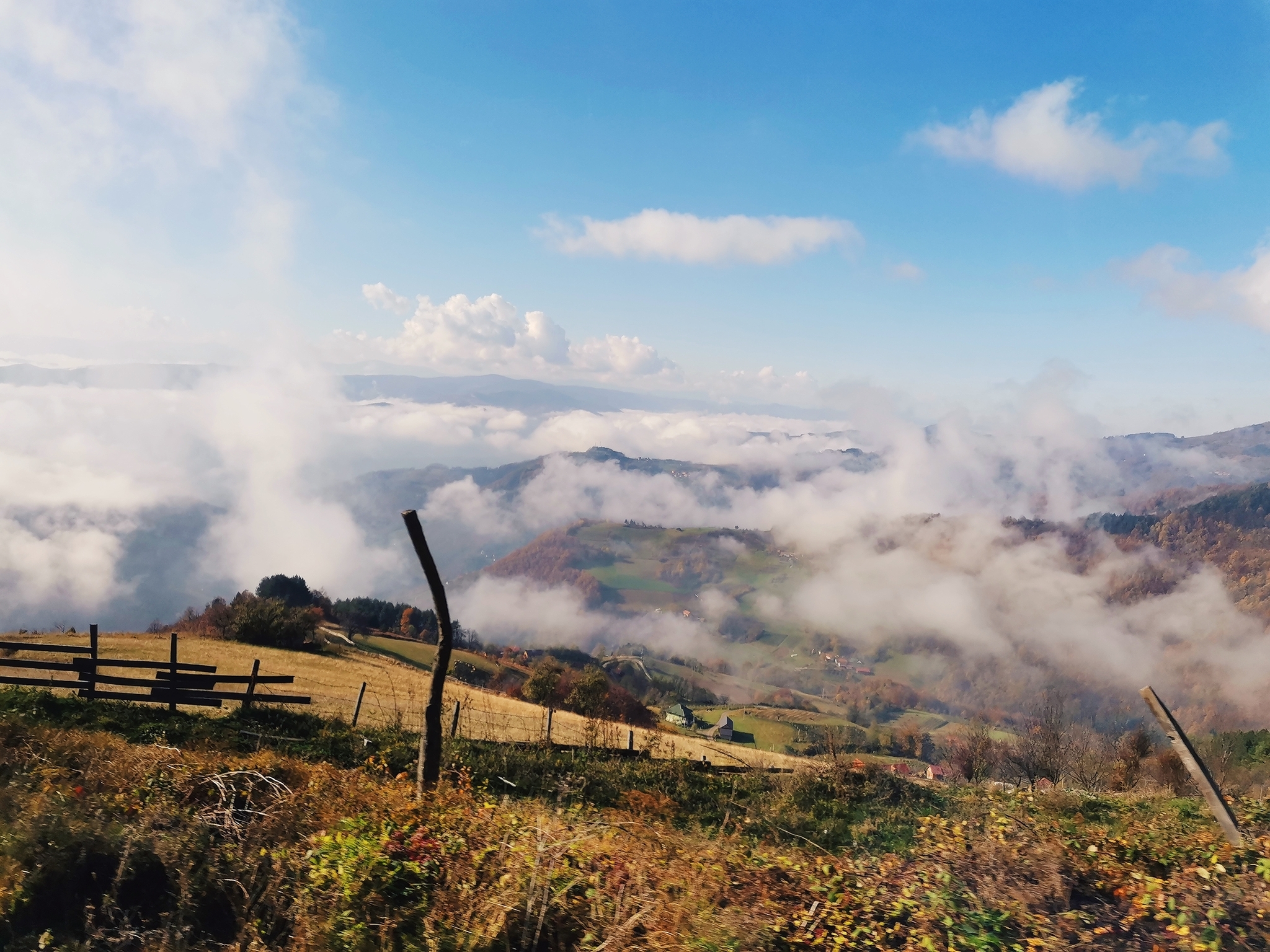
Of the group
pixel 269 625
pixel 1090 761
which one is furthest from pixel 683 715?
pixel 1090 761

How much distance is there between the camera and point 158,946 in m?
5.66

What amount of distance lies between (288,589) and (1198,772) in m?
88.5

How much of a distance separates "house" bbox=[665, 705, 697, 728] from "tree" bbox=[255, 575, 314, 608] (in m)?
48.0

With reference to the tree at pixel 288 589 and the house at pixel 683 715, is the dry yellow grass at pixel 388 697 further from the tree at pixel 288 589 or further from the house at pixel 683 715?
the house at pixel 683 715

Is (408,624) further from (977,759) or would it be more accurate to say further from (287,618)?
(977,759)

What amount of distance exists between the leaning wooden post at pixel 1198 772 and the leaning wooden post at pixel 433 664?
23.6 ft

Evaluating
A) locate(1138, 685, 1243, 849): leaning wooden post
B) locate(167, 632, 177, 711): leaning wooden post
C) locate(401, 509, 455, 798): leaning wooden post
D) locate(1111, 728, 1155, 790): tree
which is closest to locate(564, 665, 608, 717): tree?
locate(167, 632, 177, 711): leaning wooden post

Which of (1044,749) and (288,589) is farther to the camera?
(288,589)

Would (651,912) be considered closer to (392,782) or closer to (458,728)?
(392,782)

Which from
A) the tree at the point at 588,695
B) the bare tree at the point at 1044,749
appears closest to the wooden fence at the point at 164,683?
the tree at the point at 588,695

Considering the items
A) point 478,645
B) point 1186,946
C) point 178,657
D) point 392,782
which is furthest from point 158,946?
point 478,645

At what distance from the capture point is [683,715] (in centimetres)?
10531

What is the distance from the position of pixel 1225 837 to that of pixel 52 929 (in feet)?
38.2

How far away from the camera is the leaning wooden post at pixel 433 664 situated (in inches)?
304
